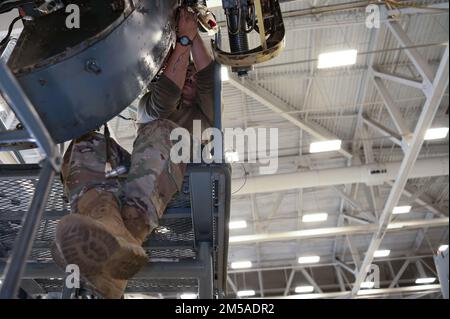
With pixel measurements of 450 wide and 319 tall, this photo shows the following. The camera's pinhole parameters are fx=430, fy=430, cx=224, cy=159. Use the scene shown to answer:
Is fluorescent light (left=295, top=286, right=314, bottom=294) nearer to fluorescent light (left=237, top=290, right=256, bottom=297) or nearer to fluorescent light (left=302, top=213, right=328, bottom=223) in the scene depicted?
fluorescent light (left=237, top=290, right=256, bottom=297)

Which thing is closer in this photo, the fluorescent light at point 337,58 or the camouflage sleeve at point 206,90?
the camouflage sleeve at point 206,90

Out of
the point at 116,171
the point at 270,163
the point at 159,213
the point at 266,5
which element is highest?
the point at 270,163

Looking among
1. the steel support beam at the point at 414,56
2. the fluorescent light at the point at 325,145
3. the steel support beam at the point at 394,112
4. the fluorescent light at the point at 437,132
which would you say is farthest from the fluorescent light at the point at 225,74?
the fluorescent light at the point at 437,132

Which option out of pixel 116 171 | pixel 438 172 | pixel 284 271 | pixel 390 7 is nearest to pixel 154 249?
pixel 116 171

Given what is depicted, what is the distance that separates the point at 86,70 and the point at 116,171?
0.68 metres

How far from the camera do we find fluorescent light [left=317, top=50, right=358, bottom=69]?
874 cm

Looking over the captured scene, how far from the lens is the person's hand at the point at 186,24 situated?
2.85m

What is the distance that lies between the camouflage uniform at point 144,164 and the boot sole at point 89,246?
0.42 metres

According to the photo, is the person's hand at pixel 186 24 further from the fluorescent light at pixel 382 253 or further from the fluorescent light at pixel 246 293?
the fluorescent light at pixel 246 293

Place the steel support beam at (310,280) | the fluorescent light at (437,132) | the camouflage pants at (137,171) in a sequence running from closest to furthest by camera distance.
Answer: the camouflage pants at (137,171), the fluorescent light at (437,132), the steel support beam at (310,280)

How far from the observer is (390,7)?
7727 millimetres

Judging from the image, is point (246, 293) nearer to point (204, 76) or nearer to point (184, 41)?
point (204, 76)

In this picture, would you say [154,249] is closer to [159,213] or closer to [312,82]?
[159,213]

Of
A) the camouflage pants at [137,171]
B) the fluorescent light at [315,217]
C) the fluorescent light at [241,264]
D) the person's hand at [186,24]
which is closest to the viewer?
the camouflage pants at [137,171]
